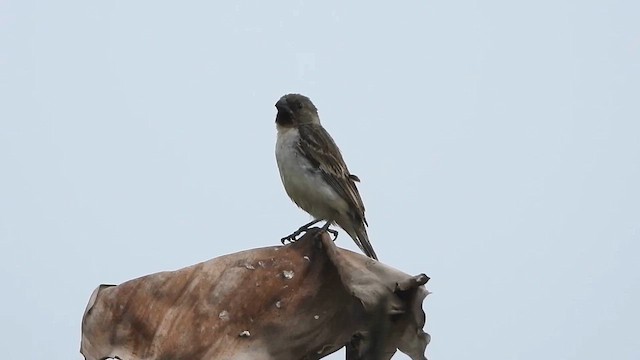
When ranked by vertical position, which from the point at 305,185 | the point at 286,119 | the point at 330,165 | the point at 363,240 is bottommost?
the point at 363,240

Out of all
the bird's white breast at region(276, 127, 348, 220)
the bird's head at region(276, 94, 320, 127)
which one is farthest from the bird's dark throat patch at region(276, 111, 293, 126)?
the bird's white breast at region(276, 127, 348, 220)

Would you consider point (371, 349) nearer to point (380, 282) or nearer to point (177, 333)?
point (380, 282)

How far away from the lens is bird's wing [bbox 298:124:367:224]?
5727mm

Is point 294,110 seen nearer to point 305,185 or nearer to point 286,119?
point 286,119

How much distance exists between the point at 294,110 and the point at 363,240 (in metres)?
0.92

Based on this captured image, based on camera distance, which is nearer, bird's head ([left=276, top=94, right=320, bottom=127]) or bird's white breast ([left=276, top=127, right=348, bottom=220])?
bird's white breast ([left=276, top=127, right=348, bottom=220])

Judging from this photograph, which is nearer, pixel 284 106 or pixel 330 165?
pixel 330 165

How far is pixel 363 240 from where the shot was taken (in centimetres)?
571

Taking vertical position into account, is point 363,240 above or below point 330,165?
below

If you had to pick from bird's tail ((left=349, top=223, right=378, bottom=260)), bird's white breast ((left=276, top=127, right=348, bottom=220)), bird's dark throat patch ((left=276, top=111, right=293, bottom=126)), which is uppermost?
bird's dark throat patch ((left=276, top=111, right=293, bottom=126))

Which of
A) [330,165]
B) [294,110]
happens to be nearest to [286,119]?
[294,110]

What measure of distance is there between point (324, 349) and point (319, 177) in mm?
2668

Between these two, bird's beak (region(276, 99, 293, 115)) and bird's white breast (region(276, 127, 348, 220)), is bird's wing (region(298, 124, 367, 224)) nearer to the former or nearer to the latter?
bird's white breast (region(276, 127, 348, 220))

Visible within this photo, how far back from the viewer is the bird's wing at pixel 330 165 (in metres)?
5.73
